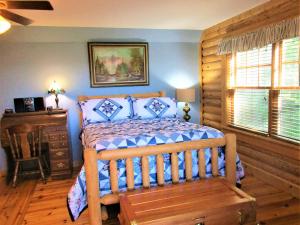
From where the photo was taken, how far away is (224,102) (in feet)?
13.1

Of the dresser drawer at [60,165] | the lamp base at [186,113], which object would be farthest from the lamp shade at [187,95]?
the dresser drawer at [60,165]

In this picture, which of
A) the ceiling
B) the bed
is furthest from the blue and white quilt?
the ceiling

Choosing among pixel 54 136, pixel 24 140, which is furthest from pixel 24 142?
pixel 54 136

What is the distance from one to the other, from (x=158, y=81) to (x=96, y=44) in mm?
1226

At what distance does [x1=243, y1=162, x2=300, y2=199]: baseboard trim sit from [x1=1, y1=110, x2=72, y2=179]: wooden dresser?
2583 millimetres

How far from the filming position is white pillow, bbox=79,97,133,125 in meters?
3.56

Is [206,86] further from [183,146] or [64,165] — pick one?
[64,165]

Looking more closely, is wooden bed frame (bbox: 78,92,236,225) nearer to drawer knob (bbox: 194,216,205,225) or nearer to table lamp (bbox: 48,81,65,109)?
drawer knob (bbox: 194,216,205,225)

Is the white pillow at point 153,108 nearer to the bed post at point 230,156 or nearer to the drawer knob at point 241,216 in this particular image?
the bed post at point 230,156

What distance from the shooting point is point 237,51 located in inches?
138

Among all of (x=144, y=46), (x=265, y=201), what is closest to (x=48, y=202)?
(x=265, y=201)

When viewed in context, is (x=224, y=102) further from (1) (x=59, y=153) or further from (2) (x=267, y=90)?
(1) (x=59, y=153)

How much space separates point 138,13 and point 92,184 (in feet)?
7.57

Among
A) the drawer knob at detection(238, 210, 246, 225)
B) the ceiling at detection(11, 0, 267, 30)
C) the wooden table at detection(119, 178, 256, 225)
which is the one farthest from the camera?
the ceiling at detection(11, 0, 267, 30)
